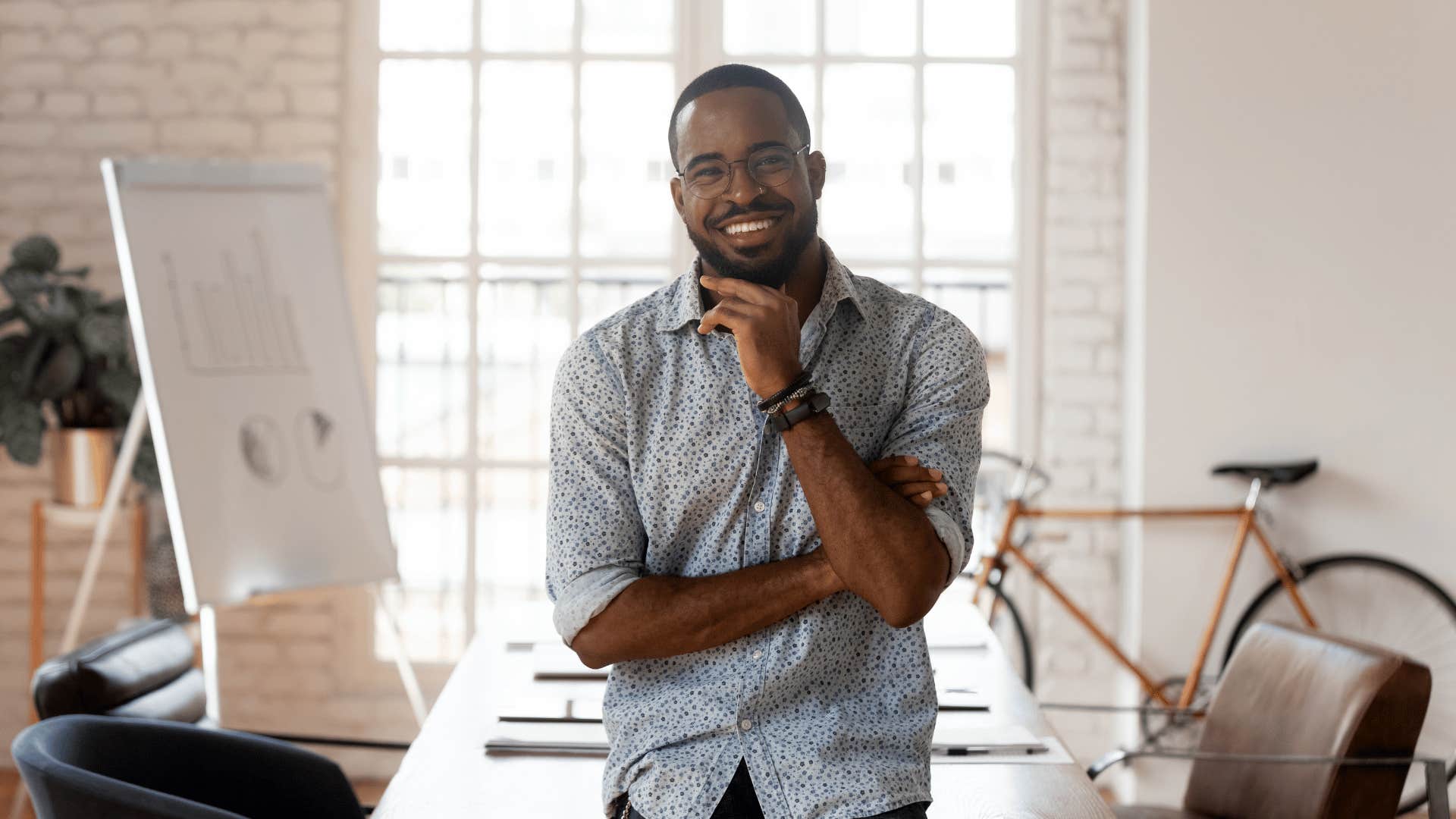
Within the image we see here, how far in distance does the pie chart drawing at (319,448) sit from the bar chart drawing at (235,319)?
0.13 meters

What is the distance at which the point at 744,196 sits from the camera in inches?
59.1

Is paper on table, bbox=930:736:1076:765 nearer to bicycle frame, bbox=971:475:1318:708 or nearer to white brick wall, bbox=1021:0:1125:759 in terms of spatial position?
bicycle frame, bbox=971:475:1318:708

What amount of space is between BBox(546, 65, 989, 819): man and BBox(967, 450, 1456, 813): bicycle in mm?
2617

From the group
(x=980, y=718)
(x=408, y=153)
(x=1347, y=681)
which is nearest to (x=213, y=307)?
(x=408, y=153)

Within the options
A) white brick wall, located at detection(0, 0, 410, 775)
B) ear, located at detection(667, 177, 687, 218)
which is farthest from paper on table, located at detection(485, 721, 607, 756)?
white brick wall, located at detection(0, 0, 410, 775)

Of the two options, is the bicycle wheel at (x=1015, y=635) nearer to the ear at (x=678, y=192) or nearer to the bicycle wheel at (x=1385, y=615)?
the bicycle wheel at (x=1385, y=615)

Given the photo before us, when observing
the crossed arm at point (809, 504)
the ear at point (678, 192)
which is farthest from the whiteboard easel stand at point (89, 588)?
the ear at point (678, 192)

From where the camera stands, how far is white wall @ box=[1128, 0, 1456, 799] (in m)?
4.04

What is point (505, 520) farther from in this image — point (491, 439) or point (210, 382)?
point (210, 382)

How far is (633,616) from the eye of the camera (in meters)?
1.48

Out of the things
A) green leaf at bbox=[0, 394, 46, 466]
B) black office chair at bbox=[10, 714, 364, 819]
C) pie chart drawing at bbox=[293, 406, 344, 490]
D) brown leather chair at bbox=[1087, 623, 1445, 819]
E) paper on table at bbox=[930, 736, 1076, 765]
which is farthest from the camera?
green leaf at bbox=[0, 394, 46, 466]

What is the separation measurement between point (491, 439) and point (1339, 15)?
2985 millimetres

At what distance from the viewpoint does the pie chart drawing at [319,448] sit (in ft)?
11.4

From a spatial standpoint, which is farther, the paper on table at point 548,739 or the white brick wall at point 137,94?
the white brick wall at point 137,94
